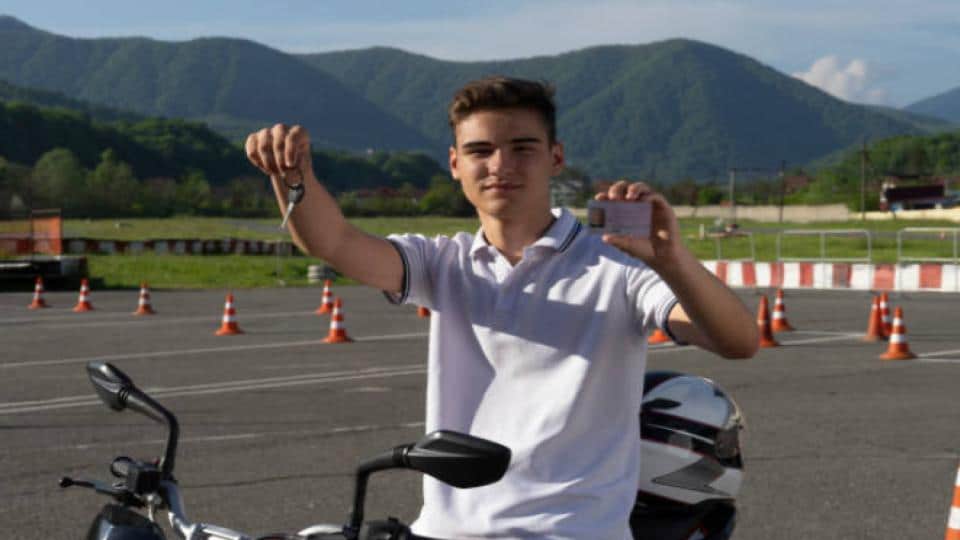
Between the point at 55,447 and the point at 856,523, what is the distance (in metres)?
5.50

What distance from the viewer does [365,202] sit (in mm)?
139750

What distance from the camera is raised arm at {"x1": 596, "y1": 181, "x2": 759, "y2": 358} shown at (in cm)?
274

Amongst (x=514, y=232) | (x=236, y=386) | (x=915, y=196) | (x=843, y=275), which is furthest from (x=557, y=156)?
(x=915, y=196)

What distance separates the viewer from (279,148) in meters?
2.76

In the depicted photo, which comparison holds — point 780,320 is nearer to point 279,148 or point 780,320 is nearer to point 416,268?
point 416,268

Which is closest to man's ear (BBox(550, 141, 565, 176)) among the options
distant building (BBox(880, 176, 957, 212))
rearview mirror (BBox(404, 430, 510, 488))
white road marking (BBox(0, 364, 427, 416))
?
rearview mirror (BBox(404, 430, 510, 488))

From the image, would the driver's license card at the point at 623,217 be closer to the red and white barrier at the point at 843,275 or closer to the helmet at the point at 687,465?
the helmet at the point at 687,465

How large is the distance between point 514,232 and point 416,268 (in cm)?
24

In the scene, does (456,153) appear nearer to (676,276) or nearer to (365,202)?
(676,276)

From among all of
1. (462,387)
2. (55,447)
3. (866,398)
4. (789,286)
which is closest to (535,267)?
(462,387)

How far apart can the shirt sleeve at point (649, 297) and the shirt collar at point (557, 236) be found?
16 cm

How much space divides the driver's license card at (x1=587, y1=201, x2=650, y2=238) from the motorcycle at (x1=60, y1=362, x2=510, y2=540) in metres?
0.71

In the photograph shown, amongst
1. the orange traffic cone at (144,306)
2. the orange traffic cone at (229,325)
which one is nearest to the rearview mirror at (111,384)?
the orange traffic cone at (229,325)

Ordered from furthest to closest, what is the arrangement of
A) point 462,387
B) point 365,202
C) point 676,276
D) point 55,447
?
1. point 365,202
2. point 55,447
3. point 462,387
4. point 676,276
